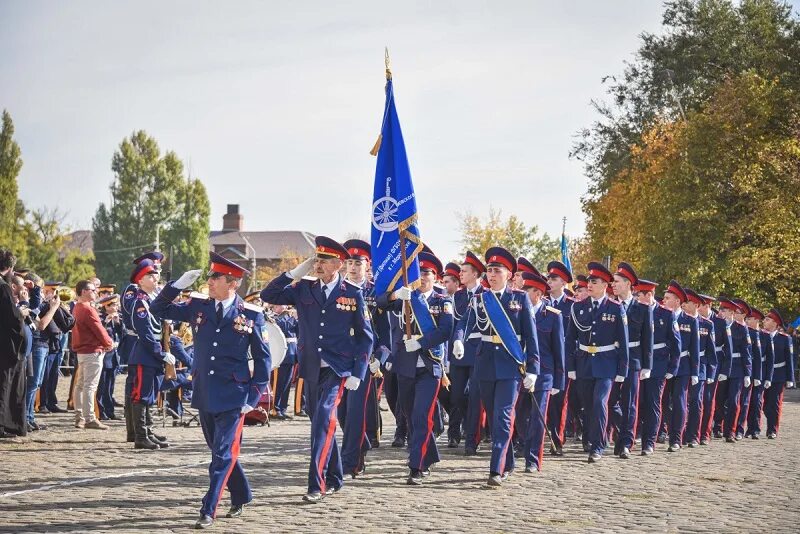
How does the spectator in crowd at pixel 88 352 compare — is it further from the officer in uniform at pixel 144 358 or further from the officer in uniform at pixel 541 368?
the officer in uniform at pixel 541 368

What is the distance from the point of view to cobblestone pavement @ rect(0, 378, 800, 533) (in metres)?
9.66

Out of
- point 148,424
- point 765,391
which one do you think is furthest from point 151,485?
point 765,391

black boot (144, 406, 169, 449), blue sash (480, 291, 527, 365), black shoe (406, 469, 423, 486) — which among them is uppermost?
blue sash (480, 291, 527, 365)

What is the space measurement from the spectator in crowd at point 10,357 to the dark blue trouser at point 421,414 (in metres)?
5.17

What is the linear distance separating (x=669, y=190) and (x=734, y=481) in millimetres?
32891

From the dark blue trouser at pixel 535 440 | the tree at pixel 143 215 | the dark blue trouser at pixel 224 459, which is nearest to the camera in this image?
the dark blue trouser at pixel 224 459

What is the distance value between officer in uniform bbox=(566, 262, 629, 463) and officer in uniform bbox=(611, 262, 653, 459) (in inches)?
11.9

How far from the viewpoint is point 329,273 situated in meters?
11.1

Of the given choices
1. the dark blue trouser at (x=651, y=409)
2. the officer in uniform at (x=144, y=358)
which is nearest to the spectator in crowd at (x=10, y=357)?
the officer in uniform at (x=144, y=358)

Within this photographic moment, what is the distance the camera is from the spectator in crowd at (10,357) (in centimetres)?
1484

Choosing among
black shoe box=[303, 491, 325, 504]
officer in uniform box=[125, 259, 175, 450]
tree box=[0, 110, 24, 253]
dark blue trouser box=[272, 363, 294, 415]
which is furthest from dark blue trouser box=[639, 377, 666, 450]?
tree box=[0, 110, 24, 253]

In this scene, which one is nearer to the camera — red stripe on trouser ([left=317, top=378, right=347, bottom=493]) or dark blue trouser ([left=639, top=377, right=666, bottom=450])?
red stripe on trouser ([left=317, top=378, right=347, bottom=493])

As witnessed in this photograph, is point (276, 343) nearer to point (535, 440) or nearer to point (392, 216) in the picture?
point (392, 216)

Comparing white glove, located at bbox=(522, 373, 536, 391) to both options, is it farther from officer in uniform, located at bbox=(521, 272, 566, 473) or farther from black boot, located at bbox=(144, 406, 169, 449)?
black boot, located at bbox=(144, 406, 169, 449)
